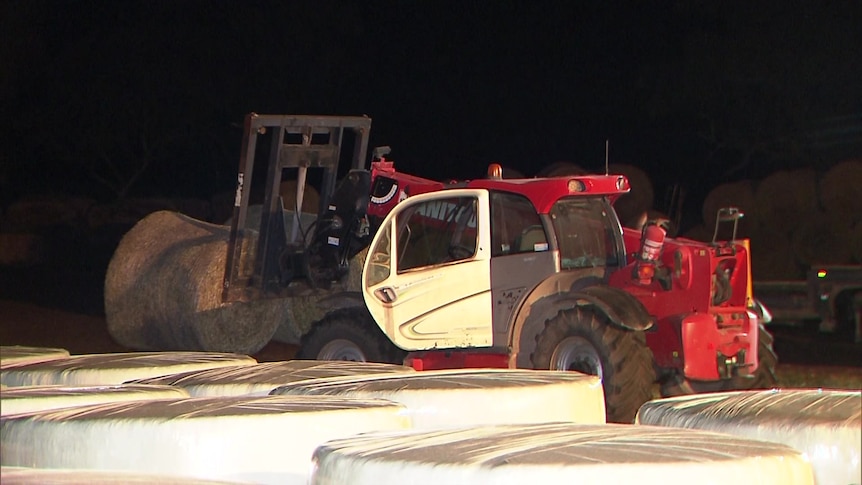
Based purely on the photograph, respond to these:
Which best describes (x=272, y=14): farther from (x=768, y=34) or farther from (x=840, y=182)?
(x=840, y=182)

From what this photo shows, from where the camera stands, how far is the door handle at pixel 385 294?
32.4ft

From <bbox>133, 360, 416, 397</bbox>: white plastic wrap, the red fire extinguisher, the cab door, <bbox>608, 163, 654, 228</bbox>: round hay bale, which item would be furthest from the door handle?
<bbox>608, 163, 654, 228</bbox>: round hay bale

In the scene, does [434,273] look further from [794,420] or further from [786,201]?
[786,201]

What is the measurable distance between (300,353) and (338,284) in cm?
140

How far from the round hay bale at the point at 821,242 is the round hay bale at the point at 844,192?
187 mm

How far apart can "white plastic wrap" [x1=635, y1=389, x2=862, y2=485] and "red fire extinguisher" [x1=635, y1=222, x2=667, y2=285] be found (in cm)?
596

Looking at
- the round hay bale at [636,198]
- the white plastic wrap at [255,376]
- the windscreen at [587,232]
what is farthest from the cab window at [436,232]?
the round hay bale at [636,198]

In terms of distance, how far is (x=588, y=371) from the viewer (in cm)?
867

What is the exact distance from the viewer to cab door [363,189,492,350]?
31.1 ft

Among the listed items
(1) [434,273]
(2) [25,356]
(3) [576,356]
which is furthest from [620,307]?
(2) [25,356]

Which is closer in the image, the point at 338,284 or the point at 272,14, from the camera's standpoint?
the point at 338,284

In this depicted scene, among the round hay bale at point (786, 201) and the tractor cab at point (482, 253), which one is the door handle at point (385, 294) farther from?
the round hay bale at point (786, 201)

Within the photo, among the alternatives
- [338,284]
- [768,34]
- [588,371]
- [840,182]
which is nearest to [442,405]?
[588,371]

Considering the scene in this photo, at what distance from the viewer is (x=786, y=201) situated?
17891mm
